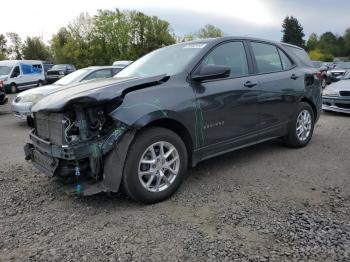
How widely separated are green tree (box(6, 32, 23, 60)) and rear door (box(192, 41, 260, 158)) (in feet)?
208

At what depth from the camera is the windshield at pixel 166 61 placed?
4.42 meters

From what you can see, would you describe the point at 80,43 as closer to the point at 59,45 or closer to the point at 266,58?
the point at 59,45

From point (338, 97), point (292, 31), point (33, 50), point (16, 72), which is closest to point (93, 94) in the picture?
point (338, 97)

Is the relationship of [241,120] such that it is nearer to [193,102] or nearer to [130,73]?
[193,102]

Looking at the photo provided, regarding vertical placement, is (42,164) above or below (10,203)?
above

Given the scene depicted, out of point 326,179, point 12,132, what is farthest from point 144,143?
point 12,132

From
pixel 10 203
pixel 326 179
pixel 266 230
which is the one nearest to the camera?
pixel 266 230

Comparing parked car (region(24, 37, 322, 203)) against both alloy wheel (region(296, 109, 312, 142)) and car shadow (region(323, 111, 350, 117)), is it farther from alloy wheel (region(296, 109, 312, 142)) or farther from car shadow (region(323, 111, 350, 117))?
car shadow (region(323, 111, 350, 117))

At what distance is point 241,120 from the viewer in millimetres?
4723

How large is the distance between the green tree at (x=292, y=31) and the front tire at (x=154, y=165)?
89.0m

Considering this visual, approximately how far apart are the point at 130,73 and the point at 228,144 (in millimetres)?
1606

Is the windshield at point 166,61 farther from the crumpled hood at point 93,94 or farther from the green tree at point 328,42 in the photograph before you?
the green tree at point 328,42

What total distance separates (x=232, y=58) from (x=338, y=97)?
20.3 ft

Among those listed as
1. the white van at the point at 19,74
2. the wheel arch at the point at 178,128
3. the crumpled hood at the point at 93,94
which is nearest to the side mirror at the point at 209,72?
the crumpled hood at the point at 93,94
